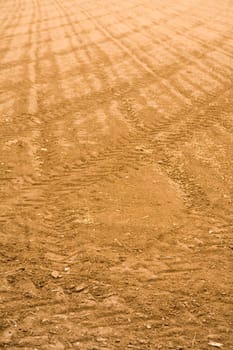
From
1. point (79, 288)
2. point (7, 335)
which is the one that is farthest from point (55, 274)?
point (7, 335)

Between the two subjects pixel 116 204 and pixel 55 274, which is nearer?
pixel 55 274

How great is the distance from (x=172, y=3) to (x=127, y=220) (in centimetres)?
1904

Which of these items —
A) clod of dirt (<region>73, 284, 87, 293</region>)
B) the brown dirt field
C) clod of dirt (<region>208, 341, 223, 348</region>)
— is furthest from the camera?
clod of dirt (<region>73, 284, 87, 293</region>)

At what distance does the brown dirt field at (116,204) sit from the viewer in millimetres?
3738

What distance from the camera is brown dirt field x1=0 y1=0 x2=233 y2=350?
12.3ft

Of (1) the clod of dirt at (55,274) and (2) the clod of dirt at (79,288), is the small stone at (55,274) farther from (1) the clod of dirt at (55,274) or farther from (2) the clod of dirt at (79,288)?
(2) the clod of dirt at (79,288)

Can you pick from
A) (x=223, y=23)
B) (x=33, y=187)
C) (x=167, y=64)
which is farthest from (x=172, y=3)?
(x=33, y=187)

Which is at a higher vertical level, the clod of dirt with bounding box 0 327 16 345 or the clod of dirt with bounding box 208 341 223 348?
the clod of dirt with bounding box 0 327 16 345

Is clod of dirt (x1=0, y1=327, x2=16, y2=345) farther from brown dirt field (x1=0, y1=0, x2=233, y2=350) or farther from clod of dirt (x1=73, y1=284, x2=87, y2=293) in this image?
clod of dirt (x1=73, y1=284, x2=87, y2=293)

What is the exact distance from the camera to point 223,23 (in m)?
16.5

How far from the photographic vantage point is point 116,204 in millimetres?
5316

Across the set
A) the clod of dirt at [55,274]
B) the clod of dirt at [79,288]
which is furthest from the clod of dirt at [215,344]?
the clod of dirt at [55,274]

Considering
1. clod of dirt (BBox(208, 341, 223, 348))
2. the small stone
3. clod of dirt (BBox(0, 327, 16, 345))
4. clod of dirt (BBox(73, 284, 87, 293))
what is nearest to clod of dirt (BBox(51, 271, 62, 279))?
the small stone

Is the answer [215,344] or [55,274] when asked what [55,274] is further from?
[215,344]
